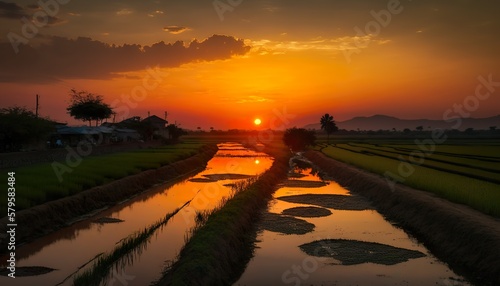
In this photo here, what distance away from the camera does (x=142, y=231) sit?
568 inches

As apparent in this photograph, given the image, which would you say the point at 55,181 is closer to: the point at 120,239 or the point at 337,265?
the point at 120,239

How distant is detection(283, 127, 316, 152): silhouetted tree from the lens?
69.4 meters

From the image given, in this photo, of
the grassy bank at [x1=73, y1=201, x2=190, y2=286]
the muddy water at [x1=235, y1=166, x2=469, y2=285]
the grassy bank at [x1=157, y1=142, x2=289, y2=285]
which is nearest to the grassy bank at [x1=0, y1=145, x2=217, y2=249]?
the grassy bank at [x1=73, y1=201, x2=190, y2=286]

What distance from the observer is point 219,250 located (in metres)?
10.8

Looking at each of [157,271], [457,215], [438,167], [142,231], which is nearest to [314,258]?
[157,271]

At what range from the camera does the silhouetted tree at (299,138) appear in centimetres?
6938

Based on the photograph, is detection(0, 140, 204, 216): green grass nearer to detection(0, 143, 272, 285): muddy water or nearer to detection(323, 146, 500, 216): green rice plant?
detection(0, 143, 272, 285): muddy water

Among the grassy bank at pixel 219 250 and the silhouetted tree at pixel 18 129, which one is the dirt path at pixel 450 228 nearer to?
the grassy bank at pixel 219 250

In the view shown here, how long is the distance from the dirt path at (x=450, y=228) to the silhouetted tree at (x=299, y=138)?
157 ft

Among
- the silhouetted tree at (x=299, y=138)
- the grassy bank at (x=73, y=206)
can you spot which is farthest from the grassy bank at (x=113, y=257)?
the silhouetted tree at (x=299, y=138)

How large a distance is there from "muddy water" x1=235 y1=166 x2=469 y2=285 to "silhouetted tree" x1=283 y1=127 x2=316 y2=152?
175ft

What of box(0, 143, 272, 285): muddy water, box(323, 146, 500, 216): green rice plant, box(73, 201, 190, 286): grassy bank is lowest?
box(0, 143, 272, 285): muddy water

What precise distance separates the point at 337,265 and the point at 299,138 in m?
59.1

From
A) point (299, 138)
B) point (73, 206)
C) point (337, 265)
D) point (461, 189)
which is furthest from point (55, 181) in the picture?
point (299, 138)
